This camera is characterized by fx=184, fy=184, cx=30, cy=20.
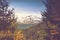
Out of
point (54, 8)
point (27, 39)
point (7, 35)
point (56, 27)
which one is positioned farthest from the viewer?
point (27, 39)

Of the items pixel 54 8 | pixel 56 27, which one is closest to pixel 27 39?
pixel 56 27

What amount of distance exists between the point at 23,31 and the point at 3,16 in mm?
2985

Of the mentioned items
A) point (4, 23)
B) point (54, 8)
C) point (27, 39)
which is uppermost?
point (54, 8)

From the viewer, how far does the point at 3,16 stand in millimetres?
19875

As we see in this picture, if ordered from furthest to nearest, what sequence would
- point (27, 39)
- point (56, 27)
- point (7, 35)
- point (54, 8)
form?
1. point (27, 39)
2. point (7, 35)
3. point (56, 27)
4. point (54, 8)

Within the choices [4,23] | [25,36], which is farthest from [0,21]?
[25,36]

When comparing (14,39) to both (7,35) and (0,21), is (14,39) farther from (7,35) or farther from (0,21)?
(0,21)

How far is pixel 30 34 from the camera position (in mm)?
21312

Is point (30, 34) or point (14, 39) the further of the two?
point (30, 34)

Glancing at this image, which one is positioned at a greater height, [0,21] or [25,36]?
[0,21]

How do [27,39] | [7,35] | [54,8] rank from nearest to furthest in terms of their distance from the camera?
→ [54,8], [7,35], [27,39]

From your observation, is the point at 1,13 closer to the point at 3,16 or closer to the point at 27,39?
the point at 3,16

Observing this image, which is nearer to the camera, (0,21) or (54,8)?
(54,8)

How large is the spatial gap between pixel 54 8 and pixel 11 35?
8693 mm
